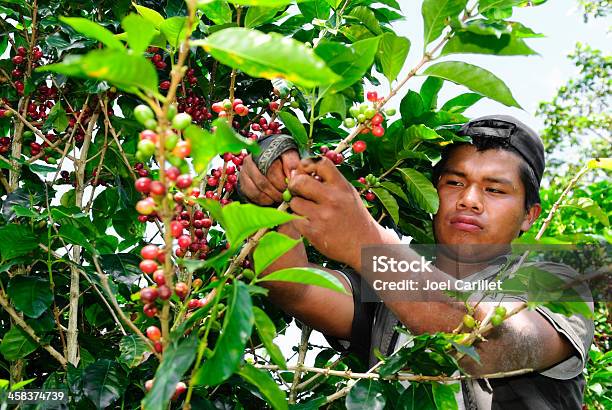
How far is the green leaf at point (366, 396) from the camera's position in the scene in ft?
5.25

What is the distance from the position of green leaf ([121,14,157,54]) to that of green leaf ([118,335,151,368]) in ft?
2.74

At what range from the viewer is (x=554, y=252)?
5.68 feet

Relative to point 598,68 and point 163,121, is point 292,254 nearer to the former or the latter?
point 163,121

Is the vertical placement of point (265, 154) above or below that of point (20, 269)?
above

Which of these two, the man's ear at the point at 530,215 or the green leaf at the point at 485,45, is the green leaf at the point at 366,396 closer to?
the green leaf at the point at 485,45

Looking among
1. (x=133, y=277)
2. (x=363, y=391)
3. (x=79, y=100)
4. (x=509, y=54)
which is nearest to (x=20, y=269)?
(x=133, y=277)

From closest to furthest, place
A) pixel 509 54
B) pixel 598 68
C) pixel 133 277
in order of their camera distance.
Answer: pixel 509 54
pixel 133 277
pixel 598 68

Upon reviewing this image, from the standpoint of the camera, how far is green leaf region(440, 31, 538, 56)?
53.5 inches

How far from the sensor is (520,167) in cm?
262

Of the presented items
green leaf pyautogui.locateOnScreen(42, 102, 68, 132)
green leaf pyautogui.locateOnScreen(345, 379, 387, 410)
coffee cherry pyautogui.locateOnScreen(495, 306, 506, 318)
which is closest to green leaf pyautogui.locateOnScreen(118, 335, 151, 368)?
green leaf pyautogui.locateOnScreen(345, 379, 387, 410)

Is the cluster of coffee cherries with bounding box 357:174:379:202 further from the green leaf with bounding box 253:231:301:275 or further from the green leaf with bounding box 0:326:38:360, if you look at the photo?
the green leaf with bounding box 0:326:38:360

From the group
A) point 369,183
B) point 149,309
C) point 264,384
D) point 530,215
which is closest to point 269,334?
point 264,384

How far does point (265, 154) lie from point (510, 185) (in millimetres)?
1231

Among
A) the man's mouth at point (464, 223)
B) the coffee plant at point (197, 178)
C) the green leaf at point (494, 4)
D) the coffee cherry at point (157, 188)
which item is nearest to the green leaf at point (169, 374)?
the coffee plant at point (197, 178)
